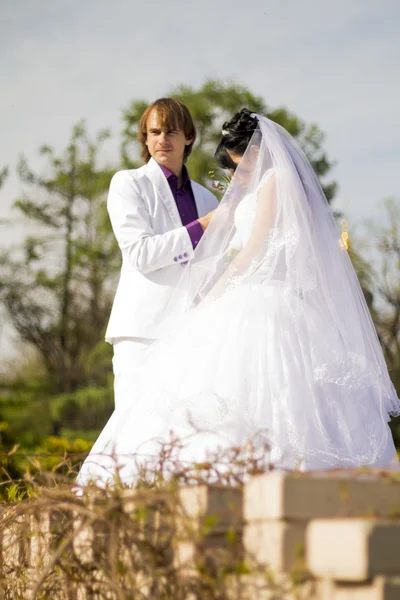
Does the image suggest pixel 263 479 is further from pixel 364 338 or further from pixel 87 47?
pixel 87 47

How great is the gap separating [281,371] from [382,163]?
18.0 m

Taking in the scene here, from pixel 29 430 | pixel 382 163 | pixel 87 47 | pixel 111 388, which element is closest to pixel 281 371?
pixel 111 388

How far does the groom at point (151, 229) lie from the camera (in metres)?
4.56

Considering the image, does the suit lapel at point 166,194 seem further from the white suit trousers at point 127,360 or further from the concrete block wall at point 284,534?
the concrete block wall at point 284,534

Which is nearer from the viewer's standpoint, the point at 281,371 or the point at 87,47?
the point at 281,371

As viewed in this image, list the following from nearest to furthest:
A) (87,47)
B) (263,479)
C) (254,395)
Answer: (263,479)
(254,395)
(87,47)

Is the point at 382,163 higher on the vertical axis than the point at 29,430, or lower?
higher

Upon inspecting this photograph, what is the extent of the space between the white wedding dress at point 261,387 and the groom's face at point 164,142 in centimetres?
109

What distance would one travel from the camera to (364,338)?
420 centimetres

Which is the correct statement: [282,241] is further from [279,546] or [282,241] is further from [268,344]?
[279,546]

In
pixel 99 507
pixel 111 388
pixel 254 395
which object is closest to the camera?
pixel 99 507

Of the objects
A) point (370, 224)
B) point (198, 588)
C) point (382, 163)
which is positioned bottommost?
point (198, 588)

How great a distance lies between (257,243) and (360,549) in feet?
9.03

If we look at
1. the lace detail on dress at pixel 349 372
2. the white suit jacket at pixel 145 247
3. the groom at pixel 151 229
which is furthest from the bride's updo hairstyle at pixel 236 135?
the lace detail on dress at pixel 349 372
